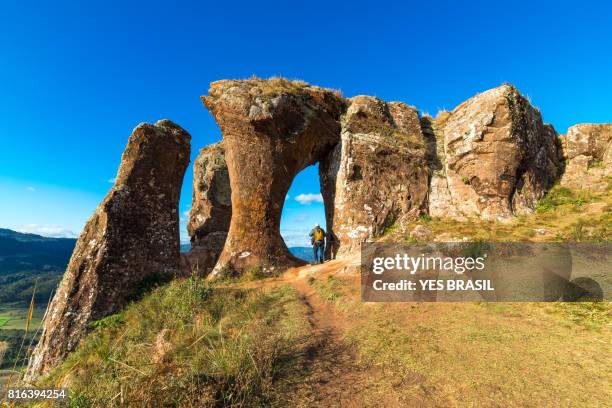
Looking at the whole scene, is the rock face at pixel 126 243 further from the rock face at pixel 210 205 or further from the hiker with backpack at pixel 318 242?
the hiker with backpack at pixel 318 242

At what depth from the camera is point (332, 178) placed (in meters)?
18.6

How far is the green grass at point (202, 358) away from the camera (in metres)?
4.54

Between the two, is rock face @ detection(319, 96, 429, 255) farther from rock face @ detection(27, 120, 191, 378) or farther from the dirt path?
rock face @ detection(27, 120, 191, 378)

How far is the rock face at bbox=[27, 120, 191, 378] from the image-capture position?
12.6m

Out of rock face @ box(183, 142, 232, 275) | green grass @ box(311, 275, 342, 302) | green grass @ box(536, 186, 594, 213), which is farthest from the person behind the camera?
rock face @ box(183, 142, 232, 275)

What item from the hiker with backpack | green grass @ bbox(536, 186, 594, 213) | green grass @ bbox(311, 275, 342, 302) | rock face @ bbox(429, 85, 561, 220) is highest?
rock face @ bbox(429, 85, 561, 220)

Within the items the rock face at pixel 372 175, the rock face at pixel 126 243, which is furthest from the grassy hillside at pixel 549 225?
the rock face at pixel 126 243

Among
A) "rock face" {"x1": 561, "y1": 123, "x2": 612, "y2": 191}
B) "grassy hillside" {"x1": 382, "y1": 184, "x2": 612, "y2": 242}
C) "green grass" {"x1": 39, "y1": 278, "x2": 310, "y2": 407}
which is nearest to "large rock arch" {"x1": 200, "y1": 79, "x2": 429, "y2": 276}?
"grassy hillside" {"x1": 382, "y1": 184, "x2": 612, "y2": 242}

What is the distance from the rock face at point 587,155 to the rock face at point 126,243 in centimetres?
2054

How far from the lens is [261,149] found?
17484 mm

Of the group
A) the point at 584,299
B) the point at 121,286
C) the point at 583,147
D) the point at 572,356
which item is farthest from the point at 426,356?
the point at 583,147

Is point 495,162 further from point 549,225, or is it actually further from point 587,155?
point 587,155

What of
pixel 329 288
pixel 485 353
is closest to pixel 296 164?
pixel 329 288

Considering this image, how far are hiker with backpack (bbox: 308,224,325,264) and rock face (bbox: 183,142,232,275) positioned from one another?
7.63m
